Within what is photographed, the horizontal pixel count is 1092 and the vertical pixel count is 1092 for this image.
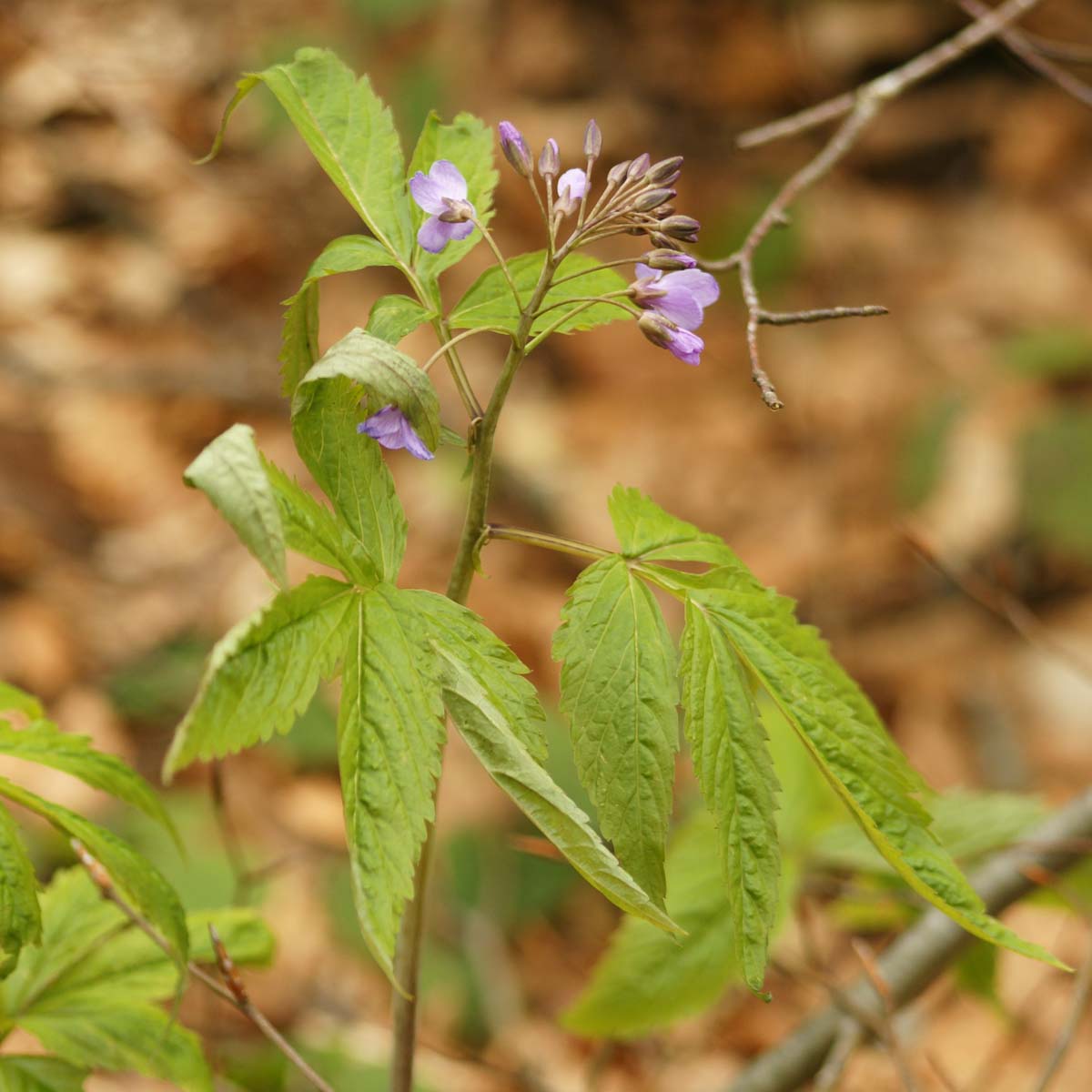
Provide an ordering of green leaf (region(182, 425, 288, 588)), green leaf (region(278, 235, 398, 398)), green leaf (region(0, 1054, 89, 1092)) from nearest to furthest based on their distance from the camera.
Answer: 1. green leaf (region(182, 425, 288, 588))
2. green leaf (region(278, 235, 398, 398))
3. green leaf (region(0, 1054, 89, 1092))

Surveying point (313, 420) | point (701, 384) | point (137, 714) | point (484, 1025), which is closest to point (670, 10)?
point (701, 384)

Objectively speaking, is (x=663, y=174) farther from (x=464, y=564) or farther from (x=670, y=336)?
(x=464, y=564)

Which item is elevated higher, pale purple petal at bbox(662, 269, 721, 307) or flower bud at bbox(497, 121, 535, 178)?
flower bud at bbox(497, 121, 535, 178)

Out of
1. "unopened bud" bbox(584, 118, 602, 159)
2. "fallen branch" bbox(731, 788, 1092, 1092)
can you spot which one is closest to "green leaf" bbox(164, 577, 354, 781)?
"unopened bud" bbox(584, 118, 602, 159)

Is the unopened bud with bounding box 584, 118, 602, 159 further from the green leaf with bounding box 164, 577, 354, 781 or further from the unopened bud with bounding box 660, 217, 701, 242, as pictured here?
the green leaf with bounding box 164, 577, 354, 781

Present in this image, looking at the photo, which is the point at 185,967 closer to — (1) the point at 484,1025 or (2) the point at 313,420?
(2) the point at 313,420

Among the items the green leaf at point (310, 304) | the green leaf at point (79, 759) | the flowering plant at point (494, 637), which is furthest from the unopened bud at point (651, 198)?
the green leaf at point (79, 759)

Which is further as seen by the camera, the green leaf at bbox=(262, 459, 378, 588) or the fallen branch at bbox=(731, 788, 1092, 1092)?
the fallen branch at bbox=(731, 788, 1092, 1092)
